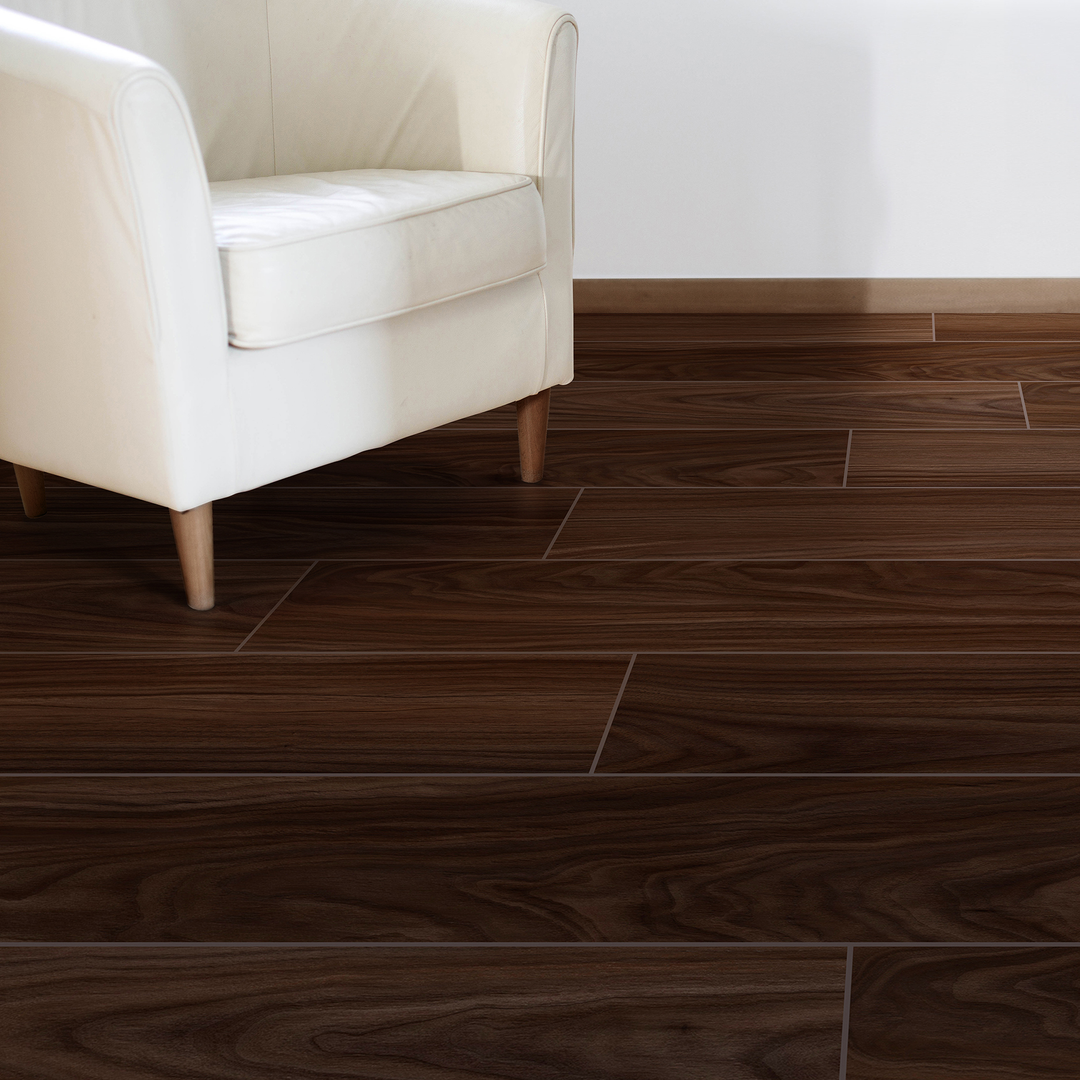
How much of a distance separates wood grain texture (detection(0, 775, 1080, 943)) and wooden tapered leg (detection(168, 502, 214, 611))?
0.38 meters

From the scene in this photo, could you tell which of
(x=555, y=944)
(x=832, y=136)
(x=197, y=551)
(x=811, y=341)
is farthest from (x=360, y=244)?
(x=832, y=136)

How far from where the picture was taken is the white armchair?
137 cm

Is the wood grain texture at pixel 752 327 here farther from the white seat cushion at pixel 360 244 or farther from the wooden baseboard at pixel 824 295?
the white seat cushion at pixel 360 244

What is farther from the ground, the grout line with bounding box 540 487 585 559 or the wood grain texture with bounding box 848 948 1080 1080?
the wood grain texture with bounding box 848 948 1080 1080

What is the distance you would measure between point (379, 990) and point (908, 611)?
78 centimetres

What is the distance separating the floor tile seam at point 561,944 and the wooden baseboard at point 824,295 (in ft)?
6.92

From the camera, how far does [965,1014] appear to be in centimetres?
87

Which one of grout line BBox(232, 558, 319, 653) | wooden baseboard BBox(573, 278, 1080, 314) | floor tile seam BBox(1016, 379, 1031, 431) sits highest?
wooden baseboard BBox(573, 278, 1080, 314)

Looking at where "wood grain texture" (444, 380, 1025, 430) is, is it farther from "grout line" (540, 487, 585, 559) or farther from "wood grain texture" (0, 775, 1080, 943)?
"wood grain texture" (0, 775, 1080, 943)

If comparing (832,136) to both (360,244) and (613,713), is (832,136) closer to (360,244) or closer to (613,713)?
(360,244)

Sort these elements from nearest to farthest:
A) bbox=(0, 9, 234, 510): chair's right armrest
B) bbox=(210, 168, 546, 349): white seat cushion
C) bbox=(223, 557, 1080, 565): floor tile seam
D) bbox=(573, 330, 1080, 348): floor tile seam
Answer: bbox=(0, 9, 234, 510): chair's right armrest, bbox=(210, 168, 546, 349): white seat cushion, bbox=(223, 557, 1080, 565): floor tile seam, bbox=(573, 330, 1080, 348): floor tile seam

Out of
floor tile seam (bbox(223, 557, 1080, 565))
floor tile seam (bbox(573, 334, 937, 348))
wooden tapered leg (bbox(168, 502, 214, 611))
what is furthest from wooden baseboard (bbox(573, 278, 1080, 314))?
wooden tapered leg (bbox(168, 502, 214, 611))

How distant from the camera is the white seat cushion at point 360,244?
1.45 metres

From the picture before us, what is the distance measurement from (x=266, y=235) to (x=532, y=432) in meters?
0.56
